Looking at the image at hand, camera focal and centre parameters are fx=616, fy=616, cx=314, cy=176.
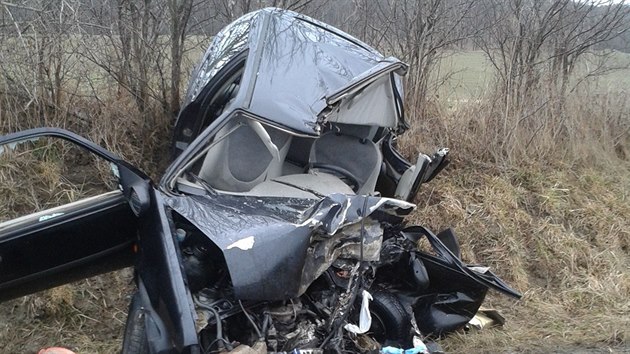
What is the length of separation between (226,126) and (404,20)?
15.0 feet

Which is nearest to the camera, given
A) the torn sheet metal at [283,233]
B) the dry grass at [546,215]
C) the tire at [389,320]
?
the torn sheet metal at [283,233]

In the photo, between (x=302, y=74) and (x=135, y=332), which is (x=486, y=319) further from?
(x=135, y=332)

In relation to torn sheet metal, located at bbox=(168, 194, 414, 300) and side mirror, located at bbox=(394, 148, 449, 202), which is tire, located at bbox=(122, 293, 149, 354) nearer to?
torn sheet metal, located at bbox=(168, 194, 414, 300)

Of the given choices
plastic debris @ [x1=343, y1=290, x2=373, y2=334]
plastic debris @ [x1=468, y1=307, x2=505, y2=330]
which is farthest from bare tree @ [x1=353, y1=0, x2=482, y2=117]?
plastic debris @ [x1=343, y1=290, x2=373, y2=334]

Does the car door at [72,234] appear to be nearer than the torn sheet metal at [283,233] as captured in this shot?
No

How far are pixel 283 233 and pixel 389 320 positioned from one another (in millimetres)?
1334

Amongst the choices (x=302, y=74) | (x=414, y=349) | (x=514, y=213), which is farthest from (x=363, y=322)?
(x=514, y=213)

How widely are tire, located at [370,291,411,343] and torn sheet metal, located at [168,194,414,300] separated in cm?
59

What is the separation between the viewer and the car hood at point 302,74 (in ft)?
12.8

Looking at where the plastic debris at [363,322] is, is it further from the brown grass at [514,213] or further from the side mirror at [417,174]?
the side mirror at [417,174]

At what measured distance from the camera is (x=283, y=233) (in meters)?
3.27

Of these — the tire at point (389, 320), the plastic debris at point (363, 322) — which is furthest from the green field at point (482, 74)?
the plastic debris at point (363, 322)

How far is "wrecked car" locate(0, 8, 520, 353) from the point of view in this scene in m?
3.15

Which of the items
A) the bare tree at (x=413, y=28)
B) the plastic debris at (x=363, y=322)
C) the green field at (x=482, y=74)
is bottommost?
the plastic debris at (x=363, y=322)
